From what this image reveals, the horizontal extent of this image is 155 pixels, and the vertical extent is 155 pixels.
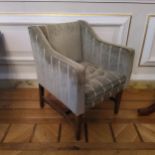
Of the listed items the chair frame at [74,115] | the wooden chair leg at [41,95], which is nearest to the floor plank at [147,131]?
the chair frame at [74,115]

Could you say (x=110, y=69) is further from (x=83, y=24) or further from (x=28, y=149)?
(x=28, y=149)

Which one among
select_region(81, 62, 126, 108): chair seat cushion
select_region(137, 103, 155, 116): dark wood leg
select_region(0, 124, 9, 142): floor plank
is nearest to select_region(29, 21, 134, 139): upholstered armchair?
select_region(81, 62, 126, 108): chair seat cushion

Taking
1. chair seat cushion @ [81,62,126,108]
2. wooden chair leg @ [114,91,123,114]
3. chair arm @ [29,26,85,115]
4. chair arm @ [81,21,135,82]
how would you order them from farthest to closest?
wooden chair leg @ [114,91,123,114] → chair arm @ [81,21,135,82] → chair seat cushion @ [81,62,126,108] → chair arm @ [29,26,85,115]

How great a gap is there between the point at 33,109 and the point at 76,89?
0.71m

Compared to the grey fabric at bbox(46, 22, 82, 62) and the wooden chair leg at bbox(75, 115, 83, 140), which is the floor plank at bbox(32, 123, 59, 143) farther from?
the grey fabric at bbox(46, 22, 82, 62)

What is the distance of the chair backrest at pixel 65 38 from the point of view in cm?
138

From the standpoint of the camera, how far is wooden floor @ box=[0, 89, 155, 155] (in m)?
1.29

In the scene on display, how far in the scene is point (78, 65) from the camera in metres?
1.08

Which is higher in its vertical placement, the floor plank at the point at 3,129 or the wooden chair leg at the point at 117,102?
the wooden chair leg at the point at 117,102

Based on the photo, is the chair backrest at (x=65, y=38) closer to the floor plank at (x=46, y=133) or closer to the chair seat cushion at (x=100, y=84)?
the chair seat cushion at (x=100, y=84)

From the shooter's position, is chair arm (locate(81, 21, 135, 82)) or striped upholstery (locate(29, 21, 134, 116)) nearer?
striped upholstery (locate(29, 21, 134, 116))

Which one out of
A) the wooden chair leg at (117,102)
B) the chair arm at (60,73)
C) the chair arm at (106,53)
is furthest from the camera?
the wooden chair leg at (117,102)

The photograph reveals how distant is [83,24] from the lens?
1540 millimetres

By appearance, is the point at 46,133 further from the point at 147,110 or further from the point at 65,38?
the point at 147,110
